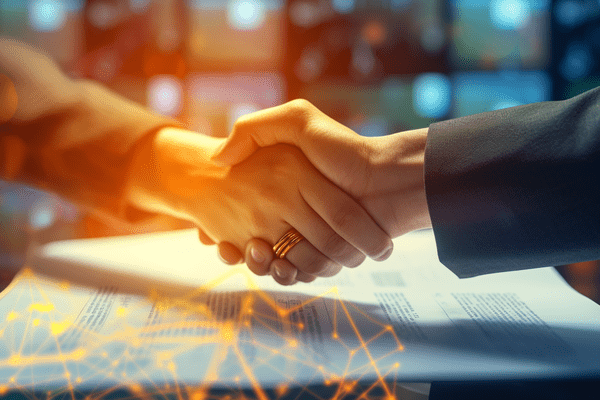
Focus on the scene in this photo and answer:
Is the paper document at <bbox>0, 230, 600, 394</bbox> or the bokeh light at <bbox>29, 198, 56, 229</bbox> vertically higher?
the paper document at <bbox>0, 230, 600, 394</bbox>

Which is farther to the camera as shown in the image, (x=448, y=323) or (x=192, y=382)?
(x=448, y=323)

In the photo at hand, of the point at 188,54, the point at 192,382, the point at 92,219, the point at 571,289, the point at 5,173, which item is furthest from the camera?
the point at 188,54

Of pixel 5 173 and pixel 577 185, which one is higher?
pixel 577 185

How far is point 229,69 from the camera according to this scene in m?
2.48

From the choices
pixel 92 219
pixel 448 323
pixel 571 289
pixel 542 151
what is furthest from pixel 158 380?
pixel 92 219

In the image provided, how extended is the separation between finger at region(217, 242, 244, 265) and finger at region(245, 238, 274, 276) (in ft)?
0.14


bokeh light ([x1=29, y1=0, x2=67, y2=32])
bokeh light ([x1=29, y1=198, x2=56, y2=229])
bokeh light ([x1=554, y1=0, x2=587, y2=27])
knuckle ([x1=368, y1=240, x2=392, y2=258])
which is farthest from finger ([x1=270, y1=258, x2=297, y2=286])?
bokeh light ([x1=554, y1=0, x2=587, y2=27])

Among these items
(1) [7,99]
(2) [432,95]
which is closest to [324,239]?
(1) [7,99]

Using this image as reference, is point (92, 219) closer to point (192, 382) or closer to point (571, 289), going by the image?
point (192, 382)

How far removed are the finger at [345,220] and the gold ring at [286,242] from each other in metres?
0.04

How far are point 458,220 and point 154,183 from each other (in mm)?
569

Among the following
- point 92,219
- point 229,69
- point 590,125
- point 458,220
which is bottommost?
point 92,219

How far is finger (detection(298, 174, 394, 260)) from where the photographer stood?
0.64 metres

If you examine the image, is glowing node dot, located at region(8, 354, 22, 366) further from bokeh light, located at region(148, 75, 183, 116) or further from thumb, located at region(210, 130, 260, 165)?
bokeh light, located at region(148, 75, 183, 116)
